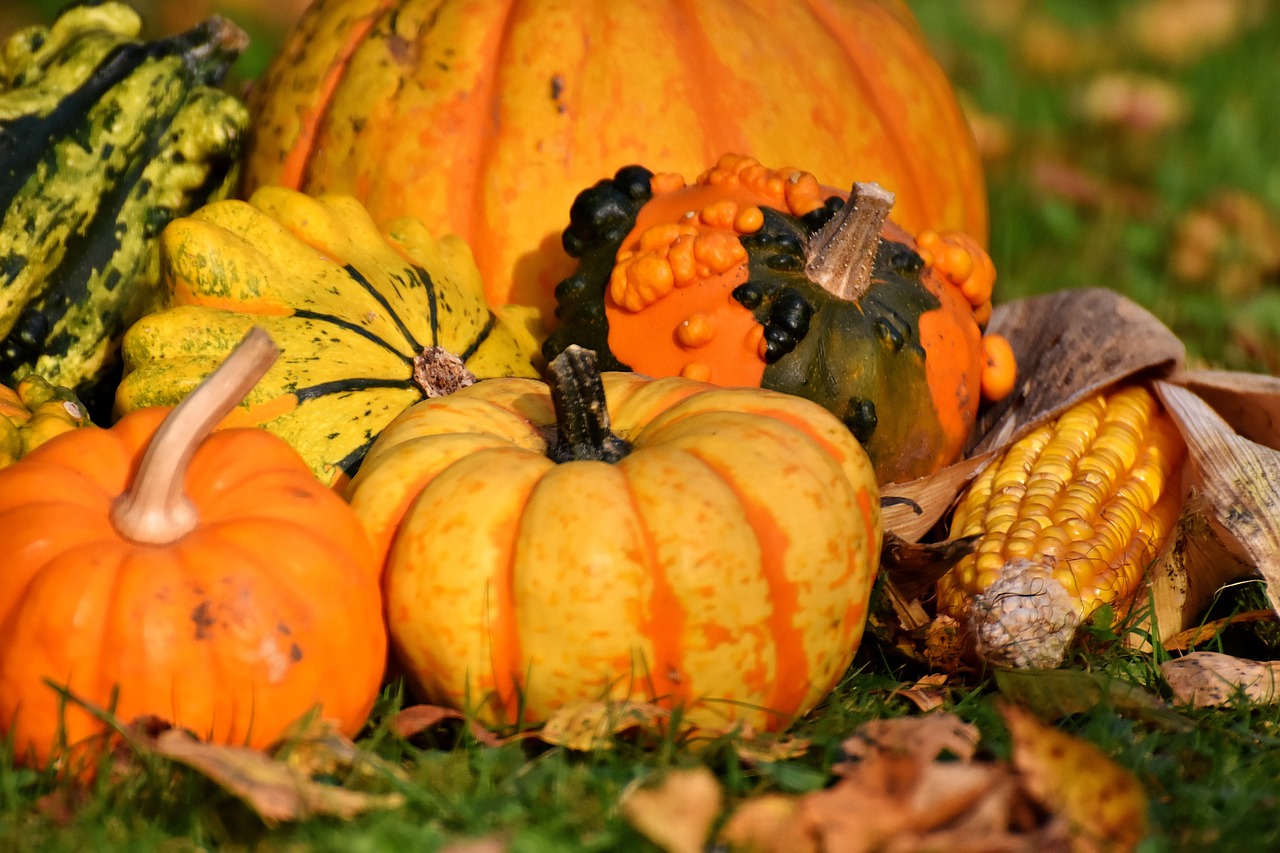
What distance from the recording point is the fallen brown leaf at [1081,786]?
1.79 meters

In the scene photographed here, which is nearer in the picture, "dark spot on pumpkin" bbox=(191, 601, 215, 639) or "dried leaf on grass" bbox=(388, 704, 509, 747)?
"dark spot on pumpkin" bbox=(191, 601, 215, 639)

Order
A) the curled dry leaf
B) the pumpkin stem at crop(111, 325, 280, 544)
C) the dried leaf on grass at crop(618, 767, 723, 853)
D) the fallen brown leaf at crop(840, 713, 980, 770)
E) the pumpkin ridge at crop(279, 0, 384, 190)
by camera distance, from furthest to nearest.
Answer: the pumpkin ridge at crop(279, 0, 384, 190)
the curled dry leaf
the pumpkin stem at crop(111, 325, 280, 544)
the fallen brown leaf at crop(840, 713, 980, 770)
the dried leaf on grass at crop(618, 767, 723, 853)

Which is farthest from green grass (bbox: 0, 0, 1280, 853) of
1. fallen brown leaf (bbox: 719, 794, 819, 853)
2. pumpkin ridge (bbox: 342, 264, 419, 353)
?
pumpkin ridge (bbox: 342, 264, 419, 353)

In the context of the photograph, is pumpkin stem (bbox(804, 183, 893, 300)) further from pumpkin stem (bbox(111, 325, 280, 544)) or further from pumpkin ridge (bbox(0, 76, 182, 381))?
pumpkin ridge (bbox(0, 76, 182, 381))

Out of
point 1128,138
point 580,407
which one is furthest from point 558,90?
point 1128,138

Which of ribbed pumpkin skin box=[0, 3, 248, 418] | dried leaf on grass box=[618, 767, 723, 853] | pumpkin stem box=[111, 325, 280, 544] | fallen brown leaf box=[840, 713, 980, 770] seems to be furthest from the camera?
ribbed pumpkin skin box=[0, 3, 248, 418]

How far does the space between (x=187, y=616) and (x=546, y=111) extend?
6.18ft

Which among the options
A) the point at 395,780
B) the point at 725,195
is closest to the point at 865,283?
the point at 725,195

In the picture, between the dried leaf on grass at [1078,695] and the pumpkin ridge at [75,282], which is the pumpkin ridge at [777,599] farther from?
the pumpkin ridge at [75,282]

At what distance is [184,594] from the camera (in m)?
2.01

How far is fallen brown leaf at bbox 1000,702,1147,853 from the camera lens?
1.79 m

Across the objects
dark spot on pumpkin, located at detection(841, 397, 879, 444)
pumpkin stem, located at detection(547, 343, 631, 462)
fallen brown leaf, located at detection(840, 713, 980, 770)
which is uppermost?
pumpkin stem, located at detection(547, 343, 631, 462)

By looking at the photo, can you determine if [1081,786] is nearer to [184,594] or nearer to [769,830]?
[769,830]

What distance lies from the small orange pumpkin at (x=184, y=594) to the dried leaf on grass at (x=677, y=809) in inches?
22.7
